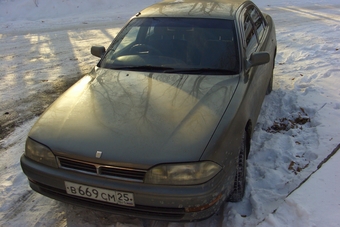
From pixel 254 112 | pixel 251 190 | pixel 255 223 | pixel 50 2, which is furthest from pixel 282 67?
pixel 50 2

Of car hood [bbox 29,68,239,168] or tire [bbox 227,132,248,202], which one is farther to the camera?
tire [bbox 227,132,248,202]

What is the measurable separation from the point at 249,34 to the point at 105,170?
2.49 meters

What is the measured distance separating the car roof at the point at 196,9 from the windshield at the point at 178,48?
3.7 inches

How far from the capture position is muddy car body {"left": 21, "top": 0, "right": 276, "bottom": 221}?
225cm

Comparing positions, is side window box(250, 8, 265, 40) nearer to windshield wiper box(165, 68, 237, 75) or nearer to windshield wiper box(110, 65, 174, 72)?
windshield wiper box(165, 68, 237, 75)

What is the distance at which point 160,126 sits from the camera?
8.10 feet

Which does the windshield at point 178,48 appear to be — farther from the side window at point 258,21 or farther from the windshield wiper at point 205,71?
the side window at point 258,21

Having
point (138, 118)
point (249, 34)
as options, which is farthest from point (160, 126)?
point (249, 34)

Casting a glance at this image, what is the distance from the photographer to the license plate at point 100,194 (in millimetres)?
2279

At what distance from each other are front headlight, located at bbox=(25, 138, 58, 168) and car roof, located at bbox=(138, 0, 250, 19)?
2.10 meters

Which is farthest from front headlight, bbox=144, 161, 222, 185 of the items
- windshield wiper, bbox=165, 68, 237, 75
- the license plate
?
windshield wiper, bbox=165, 68, 237, 75

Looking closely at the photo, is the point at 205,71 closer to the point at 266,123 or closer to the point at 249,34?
the point at 249,34

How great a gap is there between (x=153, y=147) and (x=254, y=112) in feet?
4.75

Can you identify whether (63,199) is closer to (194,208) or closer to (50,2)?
(194,208)
